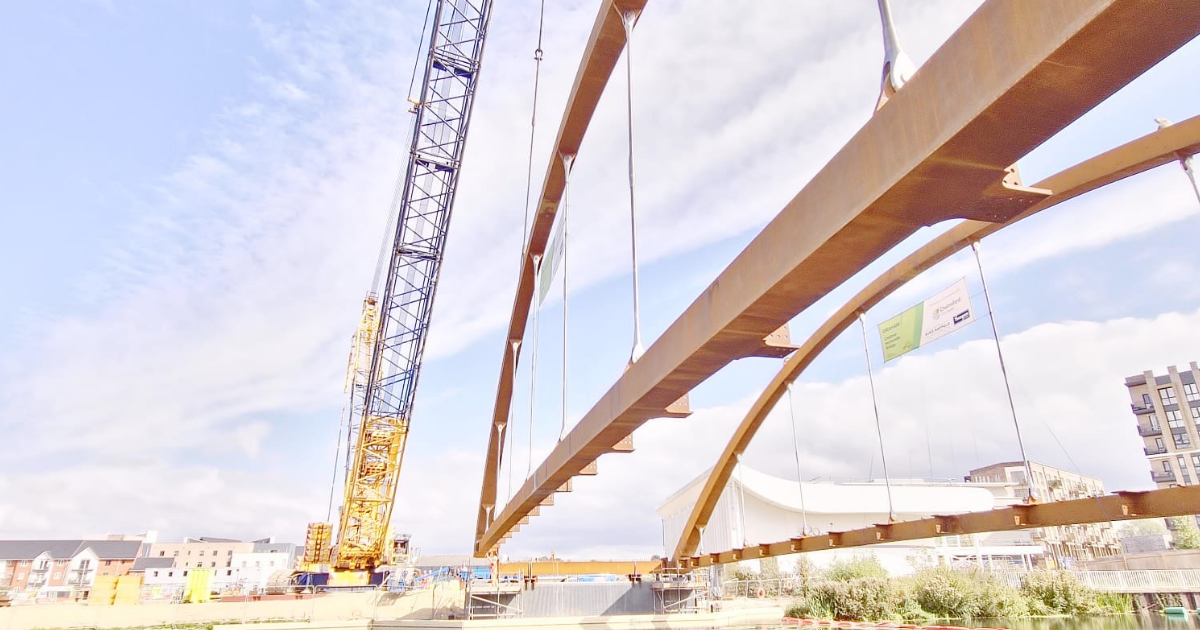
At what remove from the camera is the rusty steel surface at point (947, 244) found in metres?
9.77

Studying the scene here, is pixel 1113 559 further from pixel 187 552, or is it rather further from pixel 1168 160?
pixel 187 552

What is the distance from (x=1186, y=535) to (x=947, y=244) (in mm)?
51787

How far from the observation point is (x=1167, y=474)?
77.8 meters

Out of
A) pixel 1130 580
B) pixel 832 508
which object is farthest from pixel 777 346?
pixel 832 508

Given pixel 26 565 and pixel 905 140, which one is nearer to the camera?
pixel 905 140

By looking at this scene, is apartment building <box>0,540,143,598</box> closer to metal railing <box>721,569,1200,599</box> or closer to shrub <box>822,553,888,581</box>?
shrub <box>822,553,888,581</box>

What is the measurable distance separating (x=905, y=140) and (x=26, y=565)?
104m

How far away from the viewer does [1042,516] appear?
12.4m

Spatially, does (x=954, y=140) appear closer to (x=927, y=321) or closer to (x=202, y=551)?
(x=927, y=321)

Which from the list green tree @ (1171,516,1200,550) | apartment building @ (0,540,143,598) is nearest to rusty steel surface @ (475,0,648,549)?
green tree @ (1171,516,1200,550)

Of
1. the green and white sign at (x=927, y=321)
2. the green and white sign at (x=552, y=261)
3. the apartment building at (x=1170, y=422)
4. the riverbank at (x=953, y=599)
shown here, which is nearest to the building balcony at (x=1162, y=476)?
the apartment building at (x=1170, y=422)

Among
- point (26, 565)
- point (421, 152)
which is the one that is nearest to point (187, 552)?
A: point (26, 565)

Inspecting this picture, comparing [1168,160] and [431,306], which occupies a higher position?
[431,306]

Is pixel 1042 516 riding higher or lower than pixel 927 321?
lower
